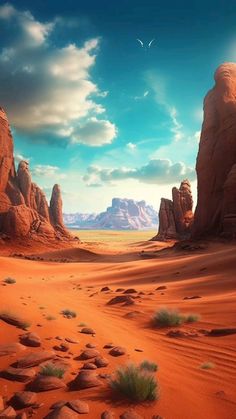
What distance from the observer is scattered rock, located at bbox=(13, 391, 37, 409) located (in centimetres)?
392

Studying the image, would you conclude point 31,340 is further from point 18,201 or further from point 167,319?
point 18,201

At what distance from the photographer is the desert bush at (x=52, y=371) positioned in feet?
15.2

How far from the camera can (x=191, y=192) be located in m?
71.2

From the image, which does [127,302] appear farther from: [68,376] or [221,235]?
[221,235]

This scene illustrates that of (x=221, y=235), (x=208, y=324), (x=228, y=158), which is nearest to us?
(x=208, y=324)

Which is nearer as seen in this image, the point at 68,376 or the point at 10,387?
the point at 10,387

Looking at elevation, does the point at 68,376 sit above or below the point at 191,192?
below

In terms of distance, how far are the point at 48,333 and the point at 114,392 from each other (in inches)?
115

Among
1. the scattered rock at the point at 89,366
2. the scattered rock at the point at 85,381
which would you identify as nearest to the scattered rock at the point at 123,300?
the scattered rock at the point at 89,366

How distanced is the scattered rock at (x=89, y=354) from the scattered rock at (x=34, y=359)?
1.83 ft

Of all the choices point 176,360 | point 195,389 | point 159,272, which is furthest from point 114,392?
point 159,272

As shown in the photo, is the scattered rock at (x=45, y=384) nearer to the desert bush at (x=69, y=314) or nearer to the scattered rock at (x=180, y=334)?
the scattered rock at (x=180, y=334)

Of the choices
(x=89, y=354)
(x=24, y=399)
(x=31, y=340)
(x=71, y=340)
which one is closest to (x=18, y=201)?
(x=71, y=340)

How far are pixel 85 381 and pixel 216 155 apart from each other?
120ft
